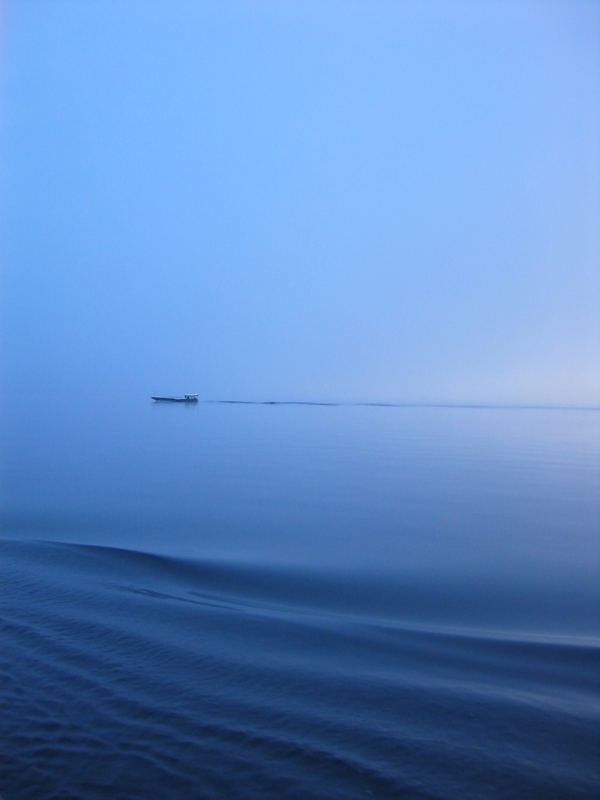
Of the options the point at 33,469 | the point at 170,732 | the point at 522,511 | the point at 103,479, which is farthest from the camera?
the point at 33,469

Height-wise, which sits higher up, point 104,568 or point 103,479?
point 103,479

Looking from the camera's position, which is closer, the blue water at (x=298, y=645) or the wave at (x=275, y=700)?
the wave at (x=275, y=700)

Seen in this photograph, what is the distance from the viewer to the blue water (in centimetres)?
505

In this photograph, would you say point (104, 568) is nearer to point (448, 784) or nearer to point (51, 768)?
point (51, 768)

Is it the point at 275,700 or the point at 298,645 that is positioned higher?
the point at 298,645

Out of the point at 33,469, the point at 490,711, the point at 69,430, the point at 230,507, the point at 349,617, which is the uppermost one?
the point at 69,430

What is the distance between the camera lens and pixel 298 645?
7.70 metres

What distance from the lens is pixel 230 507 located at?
1739 cm

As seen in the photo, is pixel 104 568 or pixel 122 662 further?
pixel 104 568

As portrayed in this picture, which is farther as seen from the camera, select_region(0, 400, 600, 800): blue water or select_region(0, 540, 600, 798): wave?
select_region(0, 400, 600, 800): blue water

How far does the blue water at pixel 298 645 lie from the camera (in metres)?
5.05

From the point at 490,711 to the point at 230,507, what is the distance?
39.0ft

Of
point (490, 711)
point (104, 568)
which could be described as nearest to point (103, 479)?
point (104, 568)

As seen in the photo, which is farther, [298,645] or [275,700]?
[298,645]
